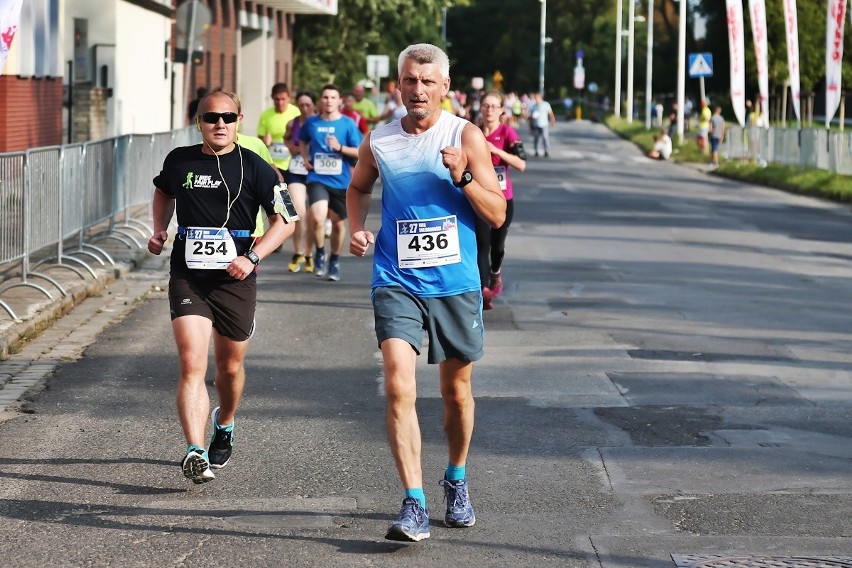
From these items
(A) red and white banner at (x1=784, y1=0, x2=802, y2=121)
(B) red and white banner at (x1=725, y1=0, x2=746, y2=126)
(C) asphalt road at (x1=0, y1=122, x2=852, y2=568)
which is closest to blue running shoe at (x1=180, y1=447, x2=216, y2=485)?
(C) asphalt road at (x1=0, y1=122, x2=852, y2=568)

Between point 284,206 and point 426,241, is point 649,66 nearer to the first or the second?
point 284,206

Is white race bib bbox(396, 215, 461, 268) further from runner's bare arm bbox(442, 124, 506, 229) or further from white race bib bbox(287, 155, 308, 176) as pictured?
white race bib bbox(287, 155, 308, 176)

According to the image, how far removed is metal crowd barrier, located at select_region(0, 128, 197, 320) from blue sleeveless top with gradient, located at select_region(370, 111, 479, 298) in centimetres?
594

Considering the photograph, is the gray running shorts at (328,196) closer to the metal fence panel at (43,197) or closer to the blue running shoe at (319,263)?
the blue running shoe at (319,263)

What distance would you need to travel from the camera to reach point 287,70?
62.2 meters

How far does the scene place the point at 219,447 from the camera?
737cm

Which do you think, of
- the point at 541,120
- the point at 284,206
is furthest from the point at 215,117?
the point at 541,120

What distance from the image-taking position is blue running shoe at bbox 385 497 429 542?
589 cm

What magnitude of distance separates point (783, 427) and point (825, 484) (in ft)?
4.53

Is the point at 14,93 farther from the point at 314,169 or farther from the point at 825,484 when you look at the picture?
the point at 825,484

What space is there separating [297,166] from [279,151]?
1.10 metres

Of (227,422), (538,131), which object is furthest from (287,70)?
(227,422)

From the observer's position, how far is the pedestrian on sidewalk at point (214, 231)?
23.1ft

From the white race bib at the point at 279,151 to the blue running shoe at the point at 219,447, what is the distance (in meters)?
9.62
